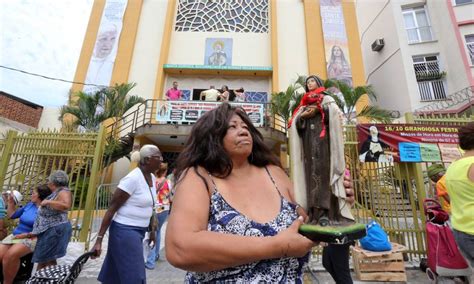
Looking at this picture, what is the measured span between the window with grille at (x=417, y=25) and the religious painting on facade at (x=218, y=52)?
10.3 meters

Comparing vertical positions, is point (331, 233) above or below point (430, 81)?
below

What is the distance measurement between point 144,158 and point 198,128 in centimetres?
169

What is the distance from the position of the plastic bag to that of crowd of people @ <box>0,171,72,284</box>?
3.97m

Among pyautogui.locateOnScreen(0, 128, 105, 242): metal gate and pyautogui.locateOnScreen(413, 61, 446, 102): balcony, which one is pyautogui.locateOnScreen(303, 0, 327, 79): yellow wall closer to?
pyautogui.locateOnScreen(413, 61, 446, 102): balcony

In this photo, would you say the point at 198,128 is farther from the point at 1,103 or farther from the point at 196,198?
the point at 1,103

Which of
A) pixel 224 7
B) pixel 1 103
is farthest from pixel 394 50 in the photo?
pixel 1 103

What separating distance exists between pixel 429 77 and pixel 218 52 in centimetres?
1127

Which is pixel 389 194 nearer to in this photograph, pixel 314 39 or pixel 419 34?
pixel 314 39

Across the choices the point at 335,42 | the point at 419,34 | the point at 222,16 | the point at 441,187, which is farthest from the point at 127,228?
the point at 419,34

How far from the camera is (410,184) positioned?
4672 mm

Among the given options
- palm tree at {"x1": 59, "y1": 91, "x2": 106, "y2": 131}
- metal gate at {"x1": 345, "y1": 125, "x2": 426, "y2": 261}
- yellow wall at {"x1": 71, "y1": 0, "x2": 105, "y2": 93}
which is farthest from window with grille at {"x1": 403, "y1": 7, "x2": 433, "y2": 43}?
yellow wall at {"x1": 71, "y1": 0, "x2": 105, "y2": 93}

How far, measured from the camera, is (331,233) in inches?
47.0

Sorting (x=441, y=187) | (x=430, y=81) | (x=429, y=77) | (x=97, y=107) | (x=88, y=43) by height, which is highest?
(x=88, y=43)

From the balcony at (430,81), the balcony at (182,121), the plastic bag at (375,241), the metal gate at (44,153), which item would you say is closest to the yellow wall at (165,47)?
the balcony at (182,121)
